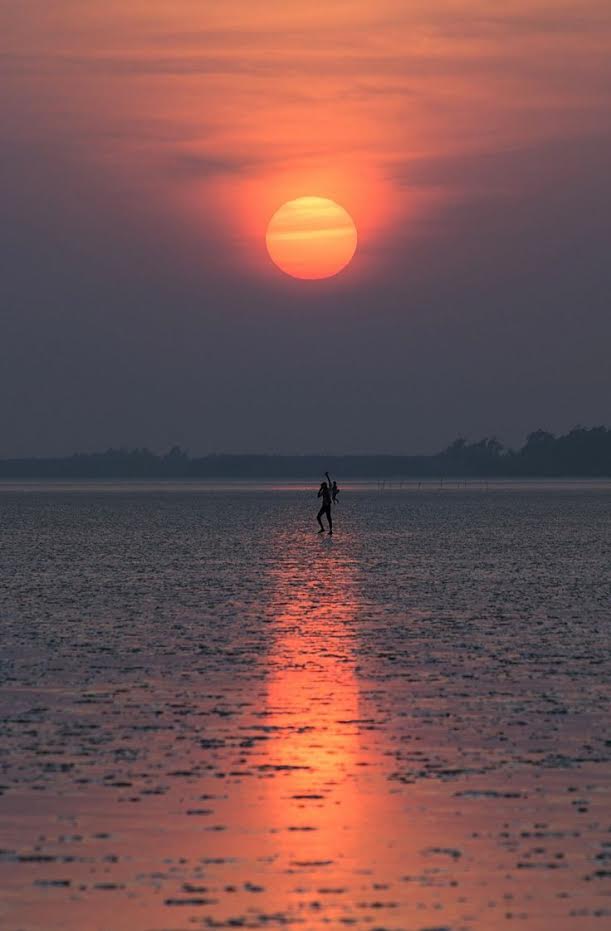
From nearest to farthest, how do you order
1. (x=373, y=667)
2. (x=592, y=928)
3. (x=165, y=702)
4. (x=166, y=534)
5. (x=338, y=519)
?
(x=592, y=928)
(x=165, y=702)
(x=373, y=667)
(x=166, y=534)
(x=338, y=519)

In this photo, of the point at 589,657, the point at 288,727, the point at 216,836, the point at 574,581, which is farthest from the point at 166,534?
the point at 216,836

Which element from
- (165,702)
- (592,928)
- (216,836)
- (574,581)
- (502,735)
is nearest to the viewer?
(592,928)

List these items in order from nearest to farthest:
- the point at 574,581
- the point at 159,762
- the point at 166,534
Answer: the point at 159,762, the point at 574,581, the point at 166,534

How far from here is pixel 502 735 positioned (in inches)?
681

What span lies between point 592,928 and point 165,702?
33.8 feet

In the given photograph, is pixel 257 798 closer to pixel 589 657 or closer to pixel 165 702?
pixel 165 702

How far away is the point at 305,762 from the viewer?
52.1ft

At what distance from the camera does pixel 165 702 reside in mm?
19859

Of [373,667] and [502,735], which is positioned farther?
[373,667]

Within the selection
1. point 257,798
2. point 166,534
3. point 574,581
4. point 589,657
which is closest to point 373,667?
point 589,657

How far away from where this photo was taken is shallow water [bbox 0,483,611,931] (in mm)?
10953

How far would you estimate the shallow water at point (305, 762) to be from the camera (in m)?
11.0

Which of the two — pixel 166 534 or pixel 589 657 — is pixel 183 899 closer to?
pixel 589 657

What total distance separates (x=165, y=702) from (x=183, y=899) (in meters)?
9.04
